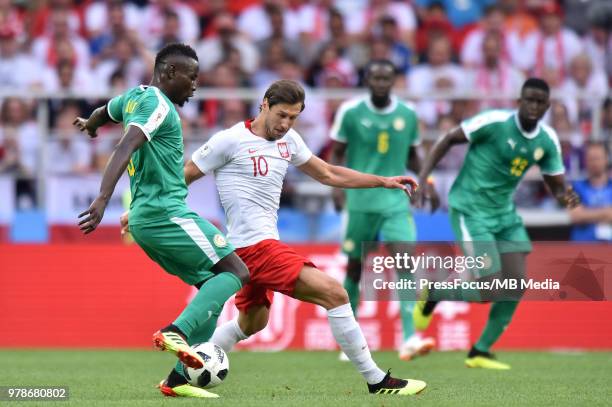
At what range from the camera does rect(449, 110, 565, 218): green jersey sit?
1091 cm

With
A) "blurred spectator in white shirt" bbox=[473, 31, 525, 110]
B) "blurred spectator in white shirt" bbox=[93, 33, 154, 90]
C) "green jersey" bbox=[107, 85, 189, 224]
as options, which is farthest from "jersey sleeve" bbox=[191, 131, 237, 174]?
"blurred spectator in white shirt" bbox=[473, 31, 525, 110]

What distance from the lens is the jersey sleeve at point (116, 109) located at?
8164 millimetres

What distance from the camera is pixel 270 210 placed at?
846 centimetres

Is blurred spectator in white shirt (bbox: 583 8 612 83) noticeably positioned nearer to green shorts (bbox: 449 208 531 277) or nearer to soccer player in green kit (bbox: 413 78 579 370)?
soccer player in green kit (bbox: 413 78 579 370)

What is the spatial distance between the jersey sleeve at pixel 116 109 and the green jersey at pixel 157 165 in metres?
0.26

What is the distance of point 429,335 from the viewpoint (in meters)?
13.9

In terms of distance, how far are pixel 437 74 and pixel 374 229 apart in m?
5.38

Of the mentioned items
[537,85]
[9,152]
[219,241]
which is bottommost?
[219,241]

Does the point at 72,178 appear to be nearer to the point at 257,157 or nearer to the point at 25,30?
the point at 25,30

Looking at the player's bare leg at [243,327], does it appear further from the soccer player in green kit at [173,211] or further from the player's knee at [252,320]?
the soccer player in green kit at [173,211]

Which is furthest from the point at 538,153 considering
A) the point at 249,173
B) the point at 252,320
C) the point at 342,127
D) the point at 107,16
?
the point at 107,16

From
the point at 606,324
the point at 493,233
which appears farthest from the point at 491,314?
the point at 606,324

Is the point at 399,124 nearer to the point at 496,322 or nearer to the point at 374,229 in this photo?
the point at 374,229

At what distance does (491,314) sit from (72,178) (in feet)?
19.7
